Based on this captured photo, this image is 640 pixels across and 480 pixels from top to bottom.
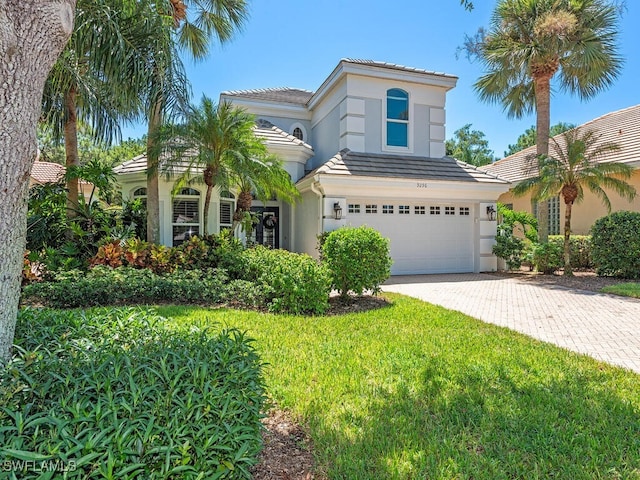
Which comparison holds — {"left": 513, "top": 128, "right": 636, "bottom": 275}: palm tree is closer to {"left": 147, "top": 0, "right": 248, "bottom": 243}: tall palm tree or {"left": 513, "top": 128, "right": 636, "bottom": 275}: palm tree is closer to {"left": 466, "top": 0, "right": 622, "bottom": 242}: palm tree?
{"left": 466, "top": 0, "right": 622, "bottom": 242}: palm tree

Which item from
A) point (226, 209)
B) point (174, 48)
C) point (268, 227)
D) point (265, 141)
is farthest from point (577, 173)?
point (174, 48)

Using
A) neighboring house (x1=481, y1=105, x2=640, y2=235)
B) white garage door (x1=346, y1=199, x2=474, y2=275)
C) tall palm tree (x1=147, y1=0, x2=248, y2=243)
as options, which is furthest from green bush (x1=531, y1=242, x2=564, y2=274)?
tall palm tree (x1=147, y1=0, x2=248, y2=243)

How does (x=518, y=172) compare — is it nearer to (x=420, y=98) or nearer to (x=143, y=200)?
(x=420, y=98)

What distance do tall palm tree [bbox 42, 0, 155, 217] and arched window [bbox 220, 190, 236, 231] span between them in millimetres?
4554

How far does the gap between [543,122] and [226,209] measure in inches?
520

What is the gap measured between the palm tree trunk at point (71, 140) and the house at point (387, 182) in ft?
7.72

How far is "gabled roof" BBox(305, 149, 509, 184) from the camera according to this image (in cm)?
1284

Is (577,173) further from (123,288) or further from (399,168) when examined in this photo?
(123,288)

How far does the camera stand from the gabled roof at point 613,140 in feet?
48.7

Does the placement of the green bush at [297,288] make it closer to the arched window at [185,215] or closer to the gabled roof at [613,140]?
the arched window at [185,215]

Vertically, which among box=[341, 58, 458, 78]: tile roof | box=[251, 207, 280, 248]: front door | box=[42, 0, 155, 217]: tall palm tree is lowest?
box=[251, 207, 280, 248]: front door

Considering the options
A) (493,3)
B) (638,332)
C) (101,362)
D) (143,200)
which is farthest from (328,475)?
(493,3)

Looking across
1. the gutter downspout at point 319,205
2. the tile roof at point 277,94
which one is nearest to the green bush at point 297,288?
the gutter downspout at point 319,205

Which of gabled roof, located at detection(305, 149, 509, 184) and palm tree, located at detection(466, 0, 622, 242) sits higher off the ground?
palm tree, located at detection(466, 0, 622, 242)
